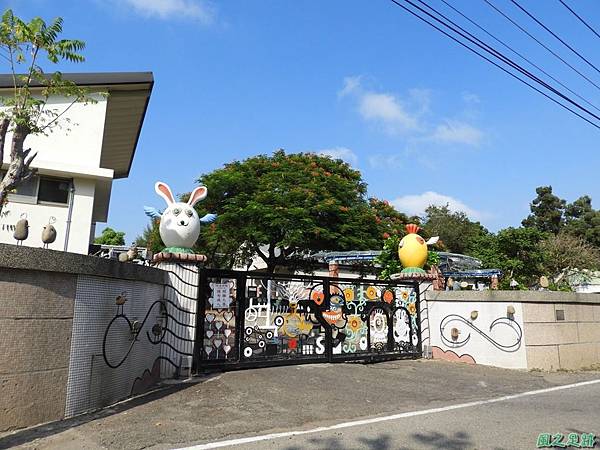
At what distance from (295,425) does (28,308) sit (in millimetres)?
3222

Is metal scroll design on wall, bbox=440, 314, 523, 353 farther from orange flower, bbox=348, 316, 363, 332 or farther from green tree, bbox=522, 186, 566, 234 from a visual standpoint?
green tree, bbox=522, 186, 566, 234

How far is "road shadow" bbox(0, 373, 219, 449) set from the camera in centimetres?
446

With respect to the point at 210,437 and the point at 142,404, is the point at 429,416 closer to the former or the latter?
the point at 210,437

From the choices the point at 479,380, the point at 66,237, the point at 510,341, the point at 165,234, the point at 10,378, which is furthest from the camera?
the point at 66,237

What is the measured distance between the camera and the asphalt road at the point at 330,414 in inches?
187

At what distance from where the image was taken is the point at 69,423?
502 cm

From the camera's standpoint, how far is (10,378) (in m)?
4.64

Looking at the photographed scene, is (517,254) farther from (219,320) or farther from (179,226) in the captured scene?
(179,226)

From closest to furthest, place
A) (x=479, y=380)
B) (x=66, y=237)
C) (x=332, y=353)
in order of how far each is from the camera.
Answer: (x=479, y=380)
(x=332, y=353)
(x=66, y=237)

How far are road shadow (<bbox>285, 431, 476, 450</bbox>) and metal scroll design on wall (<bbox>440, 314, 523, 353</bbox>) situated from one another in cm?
629

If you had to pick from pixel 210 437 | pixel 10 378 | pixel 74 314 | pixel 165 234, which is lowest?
pixel 210 437

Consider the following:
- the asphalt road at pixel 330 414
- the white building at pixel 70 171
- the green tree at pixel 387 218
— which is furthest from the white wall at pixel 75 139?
the green tree at pixel 387 218

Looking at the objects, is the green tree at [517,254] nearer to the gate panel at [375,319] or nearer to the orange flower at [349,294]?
the gate panel at [375,319]

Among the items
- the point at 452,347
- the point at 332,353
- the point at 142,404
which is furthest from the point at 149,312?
the point at 452,347
